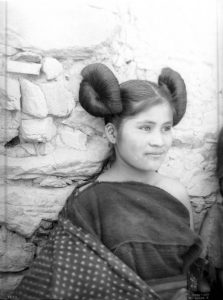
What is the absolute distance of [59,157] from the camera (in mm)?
1715

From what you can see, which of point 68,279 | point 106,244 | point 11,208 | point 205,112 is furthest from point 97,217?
point 205,112

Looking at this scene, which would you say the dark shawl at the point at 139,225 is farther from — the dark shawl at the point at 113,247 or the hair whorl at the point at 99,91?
the hair whorl at the point at 99,91

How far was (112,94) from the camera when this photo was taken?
5.18ft

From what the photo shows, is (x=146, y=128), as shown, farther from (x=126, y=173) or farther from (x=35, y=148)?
(x=35, y=148)

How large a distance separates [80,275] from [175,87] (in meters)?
0.94

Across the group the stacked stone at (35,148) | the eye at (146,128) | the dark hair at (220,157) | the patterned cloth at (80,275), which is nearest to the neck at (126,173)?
the stacked stone at (35,148)

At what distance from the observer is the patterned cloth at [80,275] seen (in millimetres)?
1388

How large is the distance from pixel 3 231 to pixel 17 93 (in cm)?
64

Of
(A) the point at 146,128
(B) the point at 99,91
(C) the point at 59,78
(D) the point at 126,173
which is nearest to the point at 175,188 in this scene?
(D) the point at 126,173

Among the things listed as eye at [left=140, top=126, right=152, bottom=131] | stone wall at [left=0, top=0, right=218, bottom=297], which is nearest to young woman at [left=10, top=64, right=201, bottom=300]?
eye at [left=140, top=126, right=152, bottom=131]

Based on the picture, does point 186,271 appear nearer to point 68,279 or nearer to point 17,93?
point 68,279

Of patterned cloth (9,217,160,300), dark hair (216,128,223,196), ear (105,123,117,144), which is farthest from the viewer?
dark hair (216,128,223,196)

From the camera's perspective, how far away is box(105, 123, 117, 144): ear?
1.68 meters

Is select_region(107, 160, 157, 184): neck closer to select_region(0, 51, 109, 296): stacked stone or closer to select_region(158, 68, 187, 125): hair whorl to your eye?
select_region(0, 51, 109, 296): stacked stone
